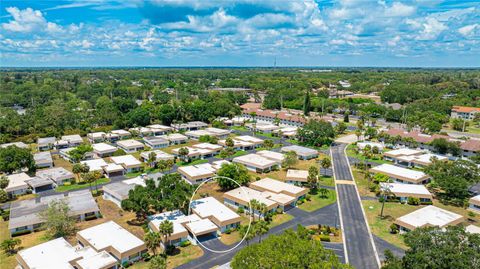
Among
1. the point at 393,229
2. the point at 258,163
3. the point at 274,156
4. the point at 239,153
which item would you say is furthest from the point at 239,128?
the point at 393,229

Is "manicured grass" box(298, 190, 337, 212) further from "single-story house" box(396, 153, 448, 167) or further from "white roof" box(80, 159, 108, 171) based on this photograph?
"white roof" box(80, 159, 108, 171)

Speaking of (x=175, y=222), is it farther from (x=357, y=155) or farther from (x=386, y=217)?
(x=357, y=155)

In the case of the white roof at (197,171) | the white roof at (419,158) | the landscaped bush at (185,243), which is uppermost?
the white roof at (419,158)

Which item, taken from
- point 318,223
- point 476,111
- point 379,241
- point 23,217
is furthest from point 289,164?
point 476,111

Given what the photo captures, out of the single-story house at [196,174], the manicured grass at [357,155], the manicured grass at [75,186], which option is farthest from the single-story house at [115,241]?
the manicured grass at [357,155]

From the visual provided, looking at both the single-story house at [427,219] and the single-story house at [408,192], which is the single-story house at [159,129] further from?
the single-story house at [427,219]

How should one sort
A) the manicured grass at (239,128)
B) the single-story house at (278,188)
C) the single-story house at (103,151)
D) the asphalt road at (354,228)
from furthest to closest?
the manicured grass at (239,128), the single-story house at (103,151), the single-story house at (278,188), the asphalt road at (354,228)

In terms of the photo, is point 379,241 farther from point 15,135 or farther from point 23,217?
point 15,135
